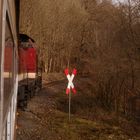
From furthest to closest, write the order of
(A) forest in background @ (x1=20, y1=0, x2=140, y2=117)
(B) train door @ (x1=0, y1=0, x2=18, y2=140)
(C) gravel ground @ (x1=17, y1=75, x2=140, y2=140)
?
(A) forest in background @ (x1=20, y1=0, x2=140, y2=117) < (C) gravel ground @ (x1=17, y1=75, x2=140, y2=140) < (B) train door @ (x1=0, y1=0, x2=18, y2=140)

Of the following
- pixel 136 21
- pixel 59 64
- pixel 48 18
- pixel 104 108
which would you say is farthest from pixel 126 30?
pixel 59 64

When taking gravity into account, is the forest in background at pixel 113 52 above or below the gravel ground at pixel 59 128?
above

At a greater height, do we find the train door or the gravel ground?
the train door

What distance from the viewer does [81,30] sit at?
4406 centimetres

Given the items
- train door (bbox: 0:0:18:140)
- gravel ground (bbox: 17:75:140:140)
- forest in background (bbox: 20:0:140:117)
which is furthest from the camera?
forest in background (bbox: 20:0:140:117)

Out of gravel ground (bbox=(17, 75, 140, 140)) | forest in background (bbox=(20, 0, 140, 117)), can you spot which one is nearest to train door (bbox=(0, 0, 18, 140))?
gravel ground (bbox=(17, 75, 140, 140))

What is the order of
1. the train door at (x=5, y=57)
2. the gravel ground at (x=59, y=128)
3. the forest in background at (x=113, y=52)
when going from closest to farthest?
the train door at (x=5, y=57) < the gravel ground at (x=59, y=128) < the forest in background at (x=113, y=52)

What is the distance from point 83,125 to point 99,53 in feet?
35.7

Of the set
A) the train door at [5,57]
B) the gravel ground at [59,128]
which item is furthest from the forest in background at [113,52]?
the train door at [5,57]

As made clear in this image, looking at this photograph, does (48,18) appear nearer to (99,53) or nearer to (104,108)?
(99,53)

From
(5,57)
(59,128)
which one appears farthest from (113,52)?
(5,57)

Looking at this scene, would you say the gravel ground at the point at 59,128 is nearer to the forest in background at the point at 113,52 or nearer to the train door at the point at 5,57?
the forest in background at the point at 113,52

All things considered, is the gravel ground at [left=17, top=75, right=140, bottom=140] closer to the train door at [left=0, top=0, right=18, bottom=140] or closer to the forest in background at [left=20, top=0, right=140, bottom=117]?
the forest in background at [left=20, top=0, right=140, bottom=117]

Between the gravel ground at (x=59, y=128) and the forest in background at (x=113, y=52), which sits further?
the forest in background at (x=113, y=52)
